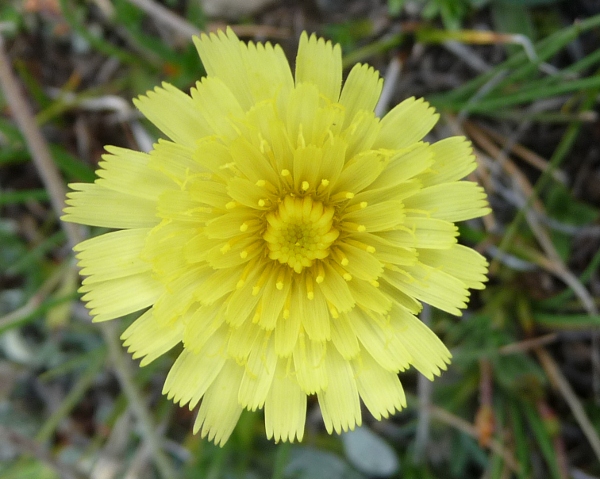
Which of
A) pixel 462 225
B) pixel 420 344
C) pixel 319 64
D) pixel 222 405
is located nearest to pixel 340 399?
pixel 420 344

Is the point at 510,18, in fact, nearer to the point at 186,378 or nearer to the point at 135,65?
the point at 135,65

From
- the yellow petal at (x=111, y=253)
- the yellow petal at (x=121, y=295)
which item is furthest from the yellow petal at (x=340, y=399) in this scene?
the yellow petal at (x=111, y=253)

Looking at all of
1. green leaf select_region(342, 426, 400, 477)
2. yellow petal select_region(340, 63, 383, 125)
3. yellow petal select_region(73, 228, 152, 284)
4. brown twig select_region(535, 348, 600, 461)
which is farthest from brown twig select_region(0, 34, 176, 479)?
brown twig select_region(535, 348, 600, 461)

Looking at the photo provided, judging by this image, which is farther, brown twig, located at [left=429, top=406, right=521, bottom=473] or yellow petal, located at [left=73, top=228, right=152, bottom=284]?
brown twig, located at [left=429, top=406, right=521, bottom=473]

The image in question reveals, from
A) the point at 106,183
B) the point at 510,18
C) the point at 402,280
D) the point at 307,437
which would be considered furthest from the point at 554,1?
the point at 307,437

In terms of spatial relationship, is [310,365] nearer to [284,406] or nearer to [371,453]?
[284,406]

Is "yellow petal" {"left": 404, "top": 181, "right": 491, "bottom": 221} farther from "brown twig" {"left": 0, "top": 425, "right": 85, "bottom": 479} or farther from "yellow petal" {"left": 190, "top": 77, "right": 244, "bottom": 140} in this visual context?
"brown twig" {"left": 0, "top": 425, "right": 85, "bottom": 479}
